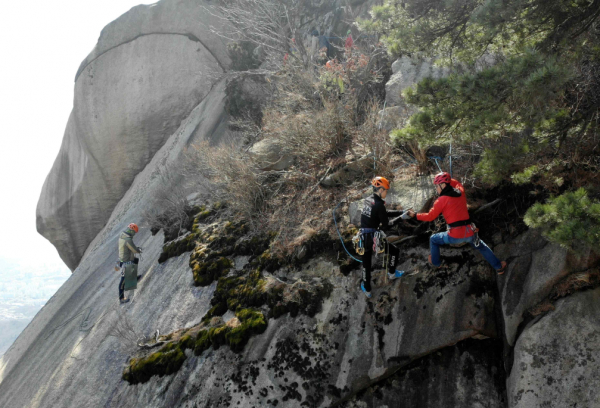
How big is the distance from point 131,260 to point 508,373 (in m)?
9.71

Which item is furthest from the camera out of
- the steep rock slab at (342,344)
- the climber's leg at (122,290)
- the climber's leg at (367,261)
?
the climber's leg at (122,290)

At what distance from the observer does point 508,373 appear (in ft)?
17.2

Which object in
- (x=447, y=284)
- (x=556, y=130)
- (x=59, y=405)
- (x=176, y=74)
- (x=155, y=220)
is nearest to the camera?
(x=556, y=130)

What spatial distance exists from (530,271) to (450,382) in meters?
1.96

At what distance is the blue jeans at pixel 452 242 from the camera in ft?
18.6

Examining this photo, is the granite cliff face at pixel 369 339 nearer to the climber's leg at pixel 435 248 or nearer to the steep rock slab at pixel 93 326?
the steep rock slab at pixel 93 326

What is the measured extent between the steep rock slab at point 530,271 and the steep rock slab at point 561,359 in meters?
0.25

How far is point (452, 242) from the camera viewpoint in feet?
19.2

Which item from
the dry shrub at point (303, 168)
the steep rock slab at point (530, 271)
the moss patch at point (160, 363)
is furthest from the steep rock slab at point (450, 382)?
the moss patch at point (160, 363)

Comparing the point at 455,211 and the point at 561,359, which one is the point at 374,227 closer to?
the point at 455,211

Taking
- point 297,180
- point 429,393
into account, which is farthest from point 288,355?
point 297,180

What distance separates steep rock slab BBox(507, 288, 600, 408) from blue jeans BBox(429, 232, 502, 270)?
0.94 meters

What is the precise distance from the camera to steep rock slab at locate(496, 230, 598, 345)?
5.20m

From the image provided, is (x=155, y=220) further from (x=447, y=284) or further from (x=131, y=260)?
(x=447, y=284)
